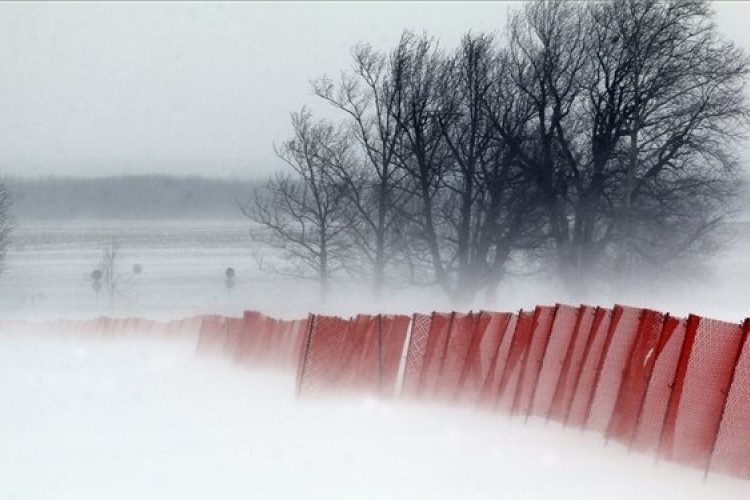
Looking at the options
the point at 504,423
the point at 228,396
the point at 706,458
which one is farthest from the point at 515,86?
the point at 706,458

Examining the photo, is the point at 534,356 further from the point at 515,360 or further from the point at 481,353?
the point at 481,353

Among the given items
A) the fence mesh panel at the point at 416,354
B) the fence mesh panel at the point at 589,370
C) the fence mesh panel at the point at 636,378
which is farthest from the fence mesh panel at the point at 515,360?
the fence mesh panel at the point at 636,378

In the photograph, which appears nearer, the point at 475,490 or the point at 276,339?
the point at 475,490

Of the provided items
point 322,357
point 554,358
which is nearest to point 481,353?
point 554,358

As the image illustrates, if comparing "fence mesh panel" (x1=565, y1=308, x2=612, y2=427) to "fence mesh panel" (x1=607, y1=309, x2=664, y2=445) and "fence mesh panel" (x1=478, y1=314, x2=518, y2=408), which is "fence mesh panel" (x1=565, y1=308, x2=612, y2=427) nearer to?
"fence mesh panel" (x1=607, y1=309, x2=664, y2=445)

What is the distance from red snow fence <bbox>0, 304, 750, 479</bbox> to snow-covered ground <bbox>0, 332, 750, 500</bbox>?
235mm

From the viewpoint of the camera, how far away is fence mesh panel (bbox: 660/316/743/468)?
11219 millimetres

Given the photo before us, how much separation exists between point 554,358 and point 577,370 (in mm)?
534

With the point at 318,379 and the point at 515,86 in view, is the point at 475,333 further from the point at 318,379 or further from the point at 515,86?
the point at 515,86

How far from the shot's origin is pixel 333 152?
61844mm

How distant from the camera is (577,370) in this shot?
13.7m

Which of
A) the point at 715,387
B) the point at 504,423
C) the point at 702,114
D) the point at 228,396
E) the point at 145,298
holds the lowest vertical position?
the point at 145,298

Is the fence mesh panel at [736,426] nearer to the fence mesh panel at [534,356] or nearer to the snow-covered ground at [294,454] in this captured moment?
the snow-covered ground at [294,454]

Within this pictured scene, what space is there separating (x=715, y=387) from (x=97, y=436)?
23.7 feet
